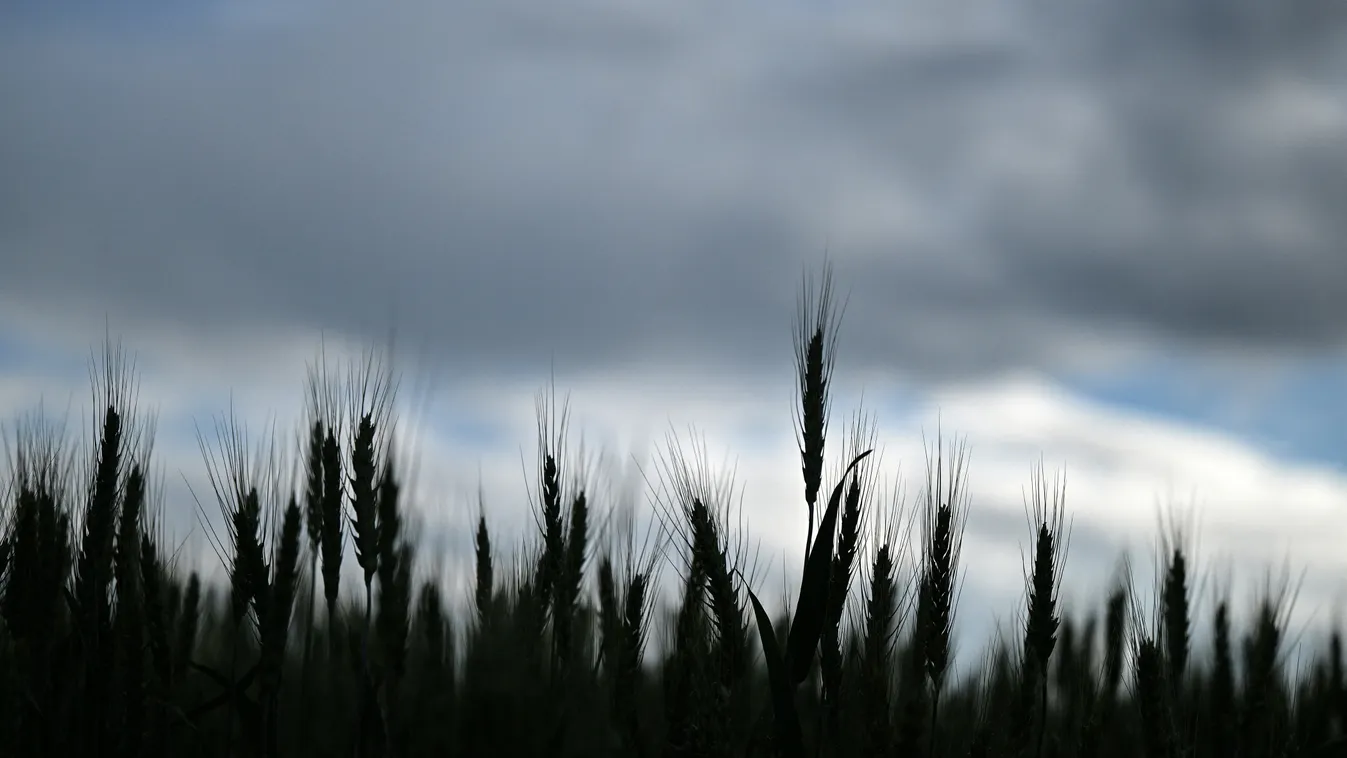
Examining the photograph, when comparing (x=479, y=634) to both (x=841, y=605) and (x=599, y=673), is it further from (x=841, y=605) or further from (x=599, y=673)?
(x=841, y=605)

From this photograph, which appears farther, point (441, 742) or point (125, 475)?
point (125, 475)

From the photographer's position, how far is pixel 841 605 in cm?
487

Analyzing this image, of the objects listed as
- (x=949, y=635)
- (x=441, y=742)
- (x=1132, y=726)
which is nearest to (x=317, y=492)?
(x=441, y=742)

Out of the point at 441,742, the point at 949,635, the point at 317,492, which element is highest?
the point at 317,492

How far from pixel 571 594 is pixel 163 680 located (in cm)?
207

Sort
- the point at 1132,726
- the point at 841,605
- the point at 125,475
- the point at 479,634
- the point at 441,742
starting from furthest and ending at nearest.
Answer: the point at 1132,726 < the point at 479,634 < the point at 125,475 < the point at 841,605 < the point at 441,742

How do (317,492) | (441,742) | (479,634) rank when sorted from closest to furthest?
1. (441,742)
2. (479,634)
3. (317,492)

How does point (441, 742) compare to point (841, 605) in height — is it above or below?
below

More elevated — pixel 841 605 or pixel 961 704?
pixel 841 605

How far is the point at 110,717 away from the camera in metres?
4.97

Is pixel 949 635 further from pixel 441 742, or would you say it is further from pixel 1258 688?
pixel 1258 688

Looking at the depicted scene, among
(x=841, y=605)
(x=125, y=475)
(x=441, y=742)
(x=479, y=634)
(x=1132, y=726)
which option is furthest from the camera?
(x=1132, y=726)

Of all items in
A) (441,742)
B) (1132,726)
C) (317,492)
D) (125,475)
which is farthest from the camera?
(1132,726)

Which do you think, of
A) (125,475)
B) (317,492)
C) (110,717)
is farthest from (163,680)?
(317,492)
